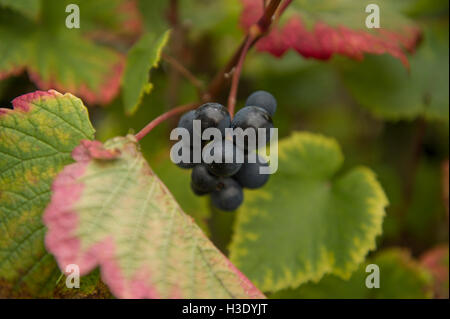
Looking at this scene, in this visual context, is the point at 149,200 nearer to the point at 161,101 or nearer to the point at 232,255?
the point at 232,255

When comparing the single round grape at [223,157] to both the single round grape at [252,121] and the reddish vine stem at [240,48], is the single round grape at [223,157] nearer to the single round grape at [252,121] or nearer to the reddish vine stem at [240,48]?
the single round grape at [252,121]

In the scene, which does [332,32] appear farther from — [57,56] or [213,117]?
[57,56]

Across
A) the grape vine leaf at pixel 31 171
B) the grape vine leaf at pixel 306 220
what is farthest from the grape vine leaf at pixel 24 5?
the grape vine leaf at pixel 306 220

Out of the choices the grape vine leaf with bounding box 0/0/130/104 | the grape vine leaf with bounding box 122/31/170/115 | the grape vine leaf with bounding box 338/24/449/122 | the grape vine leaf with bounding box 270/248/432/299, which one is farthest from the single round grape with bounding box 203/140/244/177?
the grape vine leaf with bounding box 338/24/449/122

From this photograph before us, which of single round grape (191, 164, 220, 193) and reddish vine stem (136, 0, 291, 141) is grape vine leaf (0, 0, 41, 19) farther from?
single round grape (191, 164, 220, 193)

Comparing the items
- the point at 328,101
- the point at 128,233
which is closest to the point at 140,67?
the point at 128,233

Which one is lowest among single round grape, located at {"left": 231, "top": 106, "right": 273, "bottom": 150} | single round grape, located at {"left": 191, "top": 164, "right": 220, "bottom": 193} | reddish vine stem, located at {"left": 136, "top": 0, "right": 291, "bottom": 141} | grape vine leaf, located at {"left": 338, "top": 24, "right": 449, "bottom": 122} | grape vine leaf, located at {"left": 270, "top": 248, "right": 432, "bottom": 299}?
grape vine leaf, located at {"left": 270, "top": 248, "right": 432, "bottom": 299}
